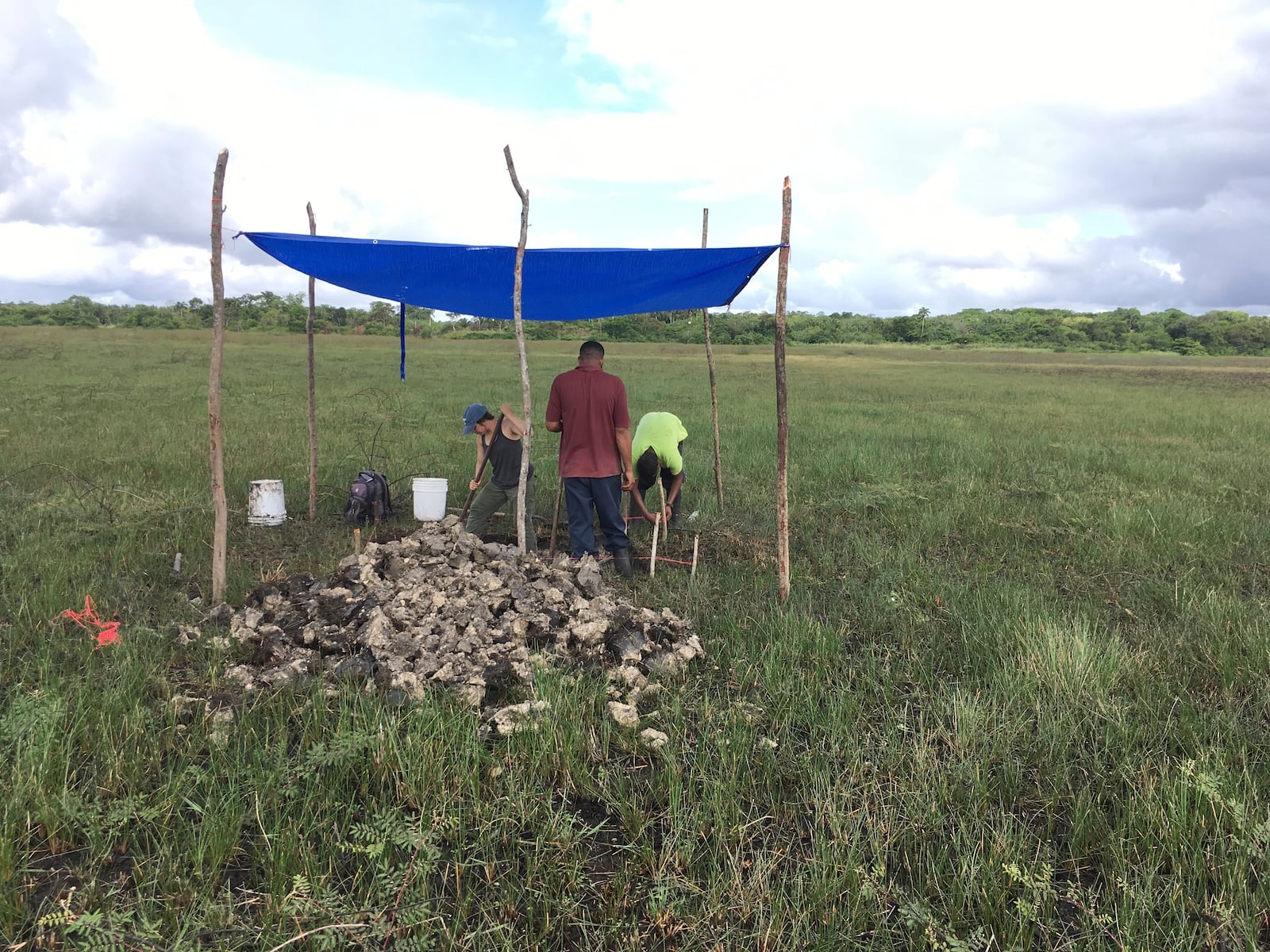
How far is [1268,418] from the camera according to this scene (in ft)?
46.9

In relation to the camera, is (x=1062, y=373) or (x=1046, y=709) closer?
(x=1046, y=709)

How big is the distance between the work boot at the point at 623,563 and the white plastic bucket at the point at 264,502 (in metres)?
3.13

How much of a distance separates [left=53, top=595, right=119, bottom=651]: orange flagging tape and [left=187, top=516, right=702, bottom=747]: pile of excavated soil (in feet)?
1.86

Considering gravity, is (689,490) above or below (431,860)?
above

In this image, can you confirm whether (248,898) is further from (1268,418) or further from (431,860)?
(1268,418)

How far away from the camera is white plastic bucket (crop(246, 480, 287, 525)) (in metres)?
6.20

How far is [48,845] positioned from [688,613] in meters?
3.29

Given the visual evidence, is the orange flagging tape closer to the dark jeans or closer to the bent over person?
the bent over person

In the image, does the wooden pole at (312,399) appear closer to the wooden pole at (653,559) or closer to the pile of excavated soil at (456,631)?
the pile of excavated soil at (456,631)

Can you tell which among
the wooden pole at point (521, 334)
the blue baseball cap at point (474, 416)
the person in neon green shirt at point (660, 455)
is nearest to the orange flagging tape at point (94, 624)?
the wooden pole at point (521, 334)

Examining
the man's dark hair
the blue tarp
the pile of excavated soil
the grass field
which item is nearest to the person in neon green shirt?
the man's dark hair

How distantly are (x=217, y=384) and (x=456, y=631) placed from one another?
2.43 metres

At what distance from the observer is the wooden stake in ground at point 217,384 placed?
4570mm

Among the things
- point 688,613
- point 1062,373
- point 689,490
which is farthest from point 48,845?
point 1062,373
